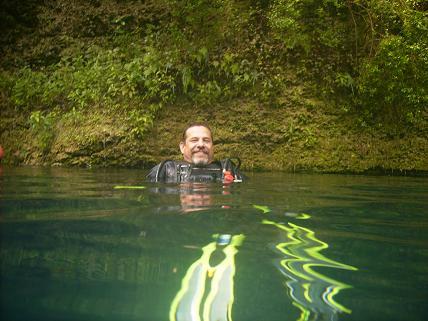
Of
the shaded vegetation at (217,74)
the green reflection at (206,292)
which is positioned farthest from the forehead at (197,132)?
the green reflection at (206,292)

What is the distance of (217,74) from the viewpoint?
8.41 m

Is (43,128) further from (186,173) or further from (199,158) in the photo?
(186,173)

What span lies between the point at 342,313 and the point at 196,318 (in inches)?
15.1

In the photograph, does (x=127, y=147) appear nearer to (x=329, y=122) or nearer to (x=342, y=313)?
(x=329, y=122)

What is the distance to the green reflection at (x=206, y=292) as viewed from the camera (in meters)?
1.00

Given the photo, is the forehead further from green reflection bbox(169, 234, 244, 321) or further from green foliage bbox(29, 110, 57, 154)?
green reflection bbox(169, 234, 244, 321)

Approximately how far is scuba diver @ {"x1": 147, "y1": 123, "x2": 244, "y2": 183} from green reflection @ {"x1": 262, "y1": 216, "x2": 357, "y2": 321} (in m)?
2.87

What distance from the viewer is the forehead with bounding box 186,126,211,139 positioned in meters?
5.41

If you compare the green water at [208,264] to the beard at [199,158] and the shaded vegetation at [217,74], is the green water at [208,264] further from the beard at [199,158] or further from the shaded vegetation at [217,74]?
the shaded vegetation at [217,74]

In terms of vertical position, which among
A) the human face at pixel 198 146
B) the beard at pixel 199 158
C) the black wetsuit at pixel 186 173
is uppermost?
the human face at pixel 198 146

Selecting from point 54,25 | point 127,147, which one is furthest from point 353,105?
point 54,25

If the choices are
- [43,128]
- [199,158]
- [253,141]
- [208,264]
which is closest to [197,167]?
[199,158]

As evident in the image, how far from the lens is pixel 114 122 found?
7.91 metres

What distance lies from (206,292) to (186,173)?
3687 mm
